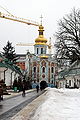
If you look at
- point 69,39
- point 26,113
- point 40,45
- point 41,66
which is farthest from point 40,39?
→ point 26,113

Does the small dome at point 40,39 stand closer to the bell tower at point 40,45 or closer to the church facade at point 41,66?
the bell tower at point 40,45

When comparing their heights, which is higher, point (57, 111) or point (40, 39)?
point (40, 39)

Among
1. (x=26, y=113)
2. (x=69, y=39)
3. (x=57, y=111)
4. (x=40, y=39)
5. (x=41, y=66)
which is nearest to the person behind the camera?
(x=57, y=111)

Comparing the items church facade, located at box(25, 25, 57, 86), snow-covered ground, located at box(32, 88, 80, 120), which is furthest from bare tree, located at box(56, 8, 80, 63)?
church facade, located at box(25, 25, 57, 86)

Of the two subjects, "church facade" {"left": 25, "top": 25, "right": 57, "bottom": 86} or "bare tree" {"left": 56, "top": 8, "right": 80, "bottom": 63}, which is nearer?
"bare tree" {"left": 56, "top": 8, "right": 80, "bottom": 63}

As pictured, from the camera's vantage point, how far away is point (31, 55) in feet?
366

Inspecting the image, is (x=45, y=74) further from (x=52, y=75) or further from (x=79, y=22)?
(x=79, y=22)

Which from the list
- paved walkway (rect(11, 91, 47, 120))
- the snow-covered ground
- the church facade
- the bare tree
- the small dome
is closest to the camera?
the snow-covered ground

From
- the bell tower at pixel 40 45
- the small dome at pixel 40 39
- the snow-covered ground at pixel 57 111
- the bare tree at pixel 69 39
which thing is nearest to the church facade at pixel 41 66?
the bell tower at pixel 40 45

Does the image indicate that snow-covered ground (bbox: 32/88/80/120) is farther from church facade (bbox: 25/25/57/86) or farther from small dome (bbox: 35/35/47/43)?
small dome (bbox: 35/35/47/43)

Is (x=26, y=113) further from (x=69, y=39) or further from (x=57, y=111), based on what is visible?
(x=69, y=39)

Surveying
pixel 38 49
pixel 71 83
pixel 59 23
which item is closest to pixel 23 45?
pixel 38 49

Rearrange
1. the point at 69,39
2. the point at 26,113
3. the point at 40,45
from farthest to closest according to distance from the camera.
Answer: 1. the point at 40,45
2. the point at 69,39
3. the point at 26,113

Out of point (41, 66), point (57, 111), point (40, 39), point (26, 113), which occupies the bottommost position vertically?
point (26, 113)
